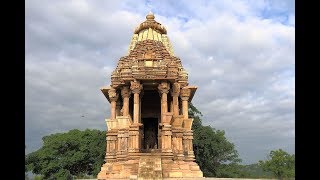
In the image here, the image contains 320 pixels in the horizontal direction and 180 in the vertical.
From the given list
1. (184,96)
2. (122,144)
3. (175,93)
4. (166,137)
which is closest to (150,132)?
(184,96)

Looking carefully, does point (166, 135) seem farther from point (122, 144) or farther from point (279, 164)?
point (279, 164)

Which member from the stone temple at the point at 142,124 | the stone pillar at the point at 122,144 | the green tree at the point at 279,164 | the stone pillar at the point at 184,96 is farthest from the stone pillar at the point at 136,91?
the green tree at the point at 279,164

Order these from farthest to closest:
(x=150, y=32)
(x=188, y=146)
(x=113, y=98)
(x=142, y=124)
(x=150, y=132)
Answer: (x=150, y=132) < (x=150, y=32) < (x=113, y=98) < (x=188, y=146) < (x=142, y=124)

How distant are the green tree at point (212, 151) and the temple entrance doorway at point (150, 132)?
1334 centimetres

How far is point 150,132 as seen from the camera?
70.9 feet

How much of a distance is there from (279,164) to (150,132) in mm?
21510

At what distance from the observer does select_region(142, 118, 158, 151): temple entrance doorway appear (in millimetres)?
21391

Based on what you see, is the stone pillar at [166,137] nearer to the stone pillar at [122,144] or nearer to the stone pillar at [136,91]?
the stone pillar at [136,91]
